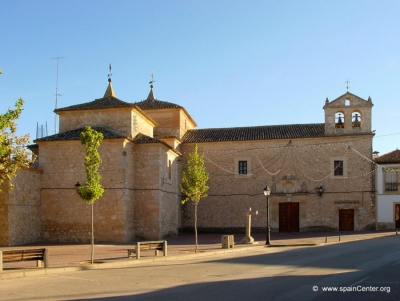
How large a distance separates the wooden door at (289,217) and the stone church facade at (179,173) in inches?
2.8

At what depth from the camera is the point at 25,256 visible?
562 inches

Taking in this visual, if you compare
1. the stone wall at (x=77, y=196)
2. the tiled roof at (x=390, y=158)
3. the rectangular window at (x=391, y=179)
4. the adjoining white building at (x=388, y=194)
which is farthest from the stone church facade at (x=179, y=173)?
the tiled roof at (x=390, y=158)

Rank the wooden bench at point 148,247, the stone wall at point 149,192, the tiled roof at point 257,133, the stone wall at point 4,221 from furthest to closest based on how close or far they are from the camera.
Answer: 1. the tiled roof at point 257,133
2. the stone wall at point 149,192
3. the stone wall at point 4,221
4. the wooden bench at point 148,247

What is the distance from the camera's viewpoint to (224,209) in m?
Answer: 34.1

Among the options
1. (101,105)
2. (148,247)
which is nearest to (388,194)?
(101,105)

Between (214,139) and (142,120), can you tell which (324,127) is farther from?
(142,120)

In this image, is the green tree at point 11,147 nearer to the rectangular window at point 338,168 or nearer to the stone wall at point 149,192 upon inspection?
the stone wall at point 149,192

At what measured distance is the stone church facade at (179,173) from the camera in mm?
26078

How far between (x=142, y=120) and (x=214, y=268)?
55.6 feet

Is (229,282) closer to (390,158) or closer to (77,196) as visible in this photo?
(77,196)

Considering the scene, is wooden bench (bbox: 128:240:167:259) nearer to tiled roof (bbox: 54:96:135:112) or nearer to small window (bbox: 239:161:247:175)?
tiled roof (bbox: 54:96:135:112)

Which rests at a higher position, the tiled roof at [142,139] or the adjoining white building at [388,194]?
the tiled roof at [142,139]

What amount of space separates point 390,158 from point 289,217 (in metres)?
8.85

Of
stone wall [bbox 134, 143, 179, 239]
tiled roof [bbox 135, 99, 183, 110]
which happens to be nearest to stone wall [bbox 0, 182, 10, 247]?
stone wall [bbox 134, 143, 179, 239]
